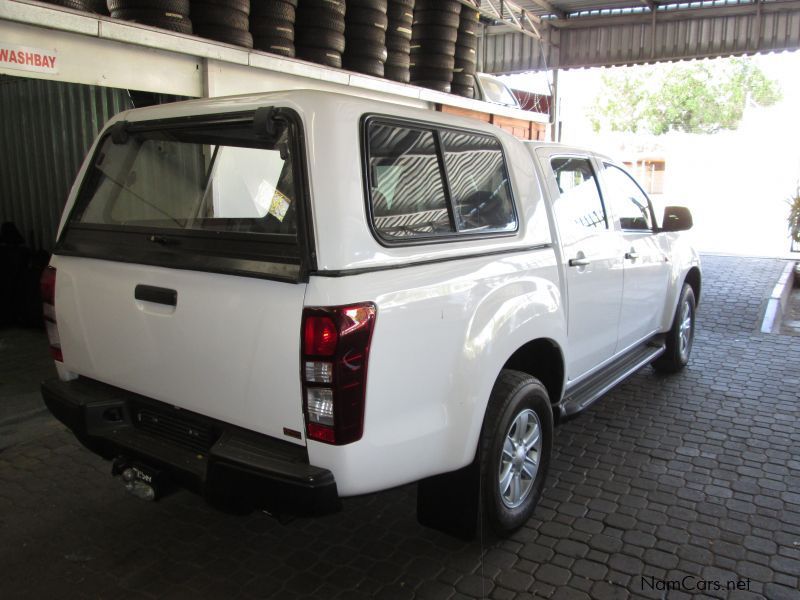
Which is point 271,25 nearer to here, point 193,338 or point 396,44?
point 396,44

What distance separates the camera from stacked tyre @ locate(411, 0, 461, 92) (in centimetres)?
805

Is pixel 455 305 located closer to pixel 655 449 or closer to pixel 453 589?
pixel 453 589

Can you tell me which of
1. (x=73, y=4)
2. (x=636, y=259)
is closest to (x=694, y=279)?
(x=636, y=259)

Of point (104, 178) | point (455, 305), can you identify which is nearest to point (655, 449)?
point (455, 305)

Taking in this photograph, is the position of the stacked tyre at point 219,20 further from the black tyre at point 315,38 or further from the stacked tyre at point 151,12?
the black tyre at point 315,38

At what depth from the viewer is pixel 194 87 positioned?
525 centimetres

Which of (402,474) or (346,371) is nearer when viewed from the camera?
(346,371)

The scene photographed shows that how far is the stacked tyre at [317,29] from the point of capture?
6.14m

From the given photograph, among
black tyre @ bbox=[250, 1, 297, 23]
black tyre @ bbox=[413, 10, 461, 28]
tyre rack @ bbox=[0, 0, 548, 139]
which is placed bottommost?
tyre rack @ bbox=[0, 0, 548, 139]

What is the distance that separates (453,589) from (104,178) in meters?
2.51

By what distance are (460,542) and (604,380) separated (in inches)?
61.7

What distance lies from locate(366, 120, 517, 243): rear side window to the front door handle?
51 centimetres

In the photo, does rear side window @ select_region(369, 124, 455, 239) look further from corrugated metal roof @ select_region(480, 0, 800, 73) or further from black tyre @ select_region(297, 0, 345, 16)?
corrugated metal roof @ select_region(480, 0, 800, 73)

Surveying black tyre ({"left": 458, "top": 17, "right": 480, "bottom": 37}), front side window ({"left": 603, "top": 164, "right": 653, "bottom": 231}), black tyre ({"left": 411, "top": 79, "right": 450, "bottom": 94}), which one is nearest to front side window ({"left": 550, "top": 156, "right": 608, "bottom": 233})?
front side window ({"left": 603, "top": 164, "right": 653, "bottom": 231})
